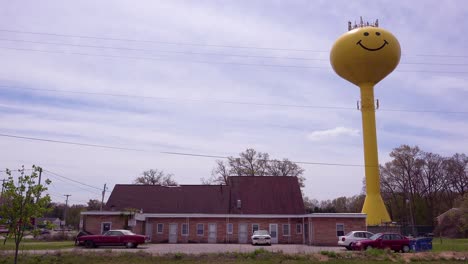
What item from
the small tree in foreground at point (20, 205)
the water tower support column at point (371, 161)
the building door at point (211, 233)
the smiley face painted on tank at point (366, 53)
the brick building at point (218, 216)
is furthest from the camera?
the building door at point (211, 233)

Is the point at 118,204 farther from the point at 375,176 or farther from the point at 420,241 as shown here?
the point at 420,241

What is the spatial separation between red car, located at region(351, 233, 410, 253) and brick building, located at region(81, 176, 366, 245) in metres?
9.58

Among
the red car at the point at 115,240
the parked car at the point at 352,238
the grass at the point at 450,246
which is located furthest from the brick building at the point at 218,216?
the parked car at the point at 352,238

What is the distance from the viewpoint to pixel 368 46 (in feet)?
129

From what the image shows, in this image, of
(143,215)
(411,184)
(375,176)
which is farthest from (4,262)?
(411,184)

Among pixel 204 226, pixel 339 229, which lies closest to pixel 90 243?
pixel 204 226

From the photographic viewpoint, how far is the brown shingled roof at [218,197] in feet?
146

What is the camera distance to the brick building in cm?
4022

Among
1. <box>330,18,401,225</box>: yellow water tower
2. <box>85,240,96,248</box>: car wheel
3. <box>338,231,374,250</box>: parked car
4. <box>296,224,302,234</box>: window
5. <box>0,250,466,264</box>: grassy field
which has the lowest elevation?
<box>0,250,466,264</box>: grassy field

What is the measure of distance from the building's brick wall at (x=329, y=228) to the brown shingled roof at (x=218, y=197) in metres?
4.17

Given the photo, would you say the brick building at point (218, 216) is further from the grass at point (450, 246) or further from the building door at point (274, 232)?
the grass at point (450, 246)

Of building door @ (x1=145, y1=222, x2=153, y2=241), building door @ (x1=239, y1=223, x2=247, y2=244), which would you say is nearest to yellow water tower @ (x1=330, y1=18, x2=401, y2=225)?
building door @ (x1=239, y1=223, x2=247, y2=244)

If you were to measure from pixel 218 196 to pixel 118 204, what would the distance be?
33.2ft

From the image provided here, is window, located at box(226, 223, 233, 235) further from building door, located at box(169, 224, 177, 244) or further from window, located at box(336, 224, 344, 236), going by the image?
window, located at box(336, 224, 344, 236)
